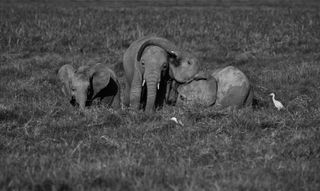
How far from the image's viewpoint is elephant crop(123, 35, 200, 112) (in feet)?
27.9

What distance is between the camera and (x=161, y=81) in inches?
366

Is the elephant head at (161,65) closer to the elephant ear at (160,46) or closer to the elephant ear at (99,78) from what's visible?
the elephant ear at (160,46)

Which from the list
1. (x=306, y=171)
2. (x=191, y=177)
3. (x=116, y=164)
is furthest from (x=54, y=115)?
(x=306, y=171)

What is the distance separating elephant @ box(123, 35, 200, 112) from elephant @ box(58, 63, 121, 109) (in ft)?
0.98

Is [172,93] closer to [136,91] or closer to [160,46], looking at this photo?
[136,91]

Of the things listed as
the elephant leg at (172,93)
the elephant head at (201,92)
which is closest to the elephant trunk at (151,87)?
the elephant head at (201,92)

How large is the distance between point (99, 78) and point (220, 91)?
2162mm

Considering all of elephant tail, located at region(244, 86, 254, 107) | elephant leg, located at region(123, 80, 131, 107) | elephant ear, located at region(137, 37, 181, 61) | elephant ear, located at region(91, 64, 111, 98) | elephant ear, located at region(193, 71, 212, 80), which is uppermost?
elephant ear, located at region(137, 37, 181, 61)

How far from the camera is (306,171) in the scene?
17.3 ft

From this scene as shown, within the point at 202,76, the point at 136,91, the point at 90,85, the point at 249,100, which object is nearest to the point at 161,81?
the point at 136,91

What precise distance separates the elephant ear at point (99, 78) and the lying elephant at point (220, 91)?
136 centimetres

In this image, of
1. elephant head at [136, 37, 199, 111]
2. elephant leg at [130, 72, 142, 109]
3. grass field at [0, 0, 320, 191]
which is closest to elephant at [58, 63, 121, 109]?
grass field at [0, 0, 320, 191]

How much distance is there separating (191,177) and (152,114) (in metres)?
2.96

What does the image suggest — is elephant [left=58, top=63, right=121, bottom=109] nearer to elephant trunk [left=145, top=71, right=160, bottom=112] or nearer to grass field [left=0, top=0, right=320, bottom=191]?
grass field [left=0, top=0, right=320, bottom=191]
